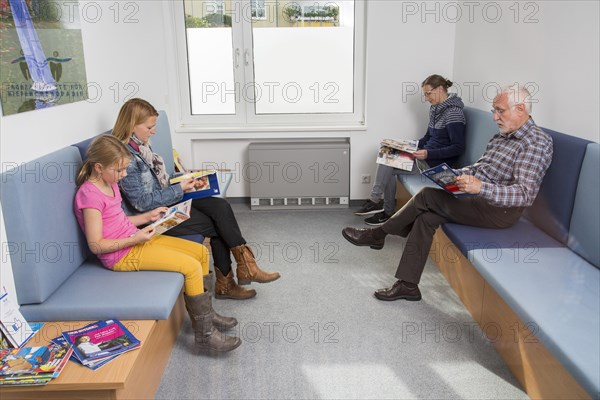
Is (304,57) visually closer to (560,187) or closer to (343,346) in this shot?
(560,187)

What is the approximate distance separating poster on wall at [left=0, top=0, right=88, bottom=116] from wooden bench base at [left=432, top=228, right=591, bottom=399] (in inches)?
99.4

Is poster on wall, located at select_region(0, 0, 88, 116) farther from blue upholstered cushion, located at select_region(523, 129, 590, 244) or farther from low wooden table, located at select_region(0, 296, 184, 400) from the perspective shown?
blue upholstered cushion, located at select_region(523, 129, 590, 244)

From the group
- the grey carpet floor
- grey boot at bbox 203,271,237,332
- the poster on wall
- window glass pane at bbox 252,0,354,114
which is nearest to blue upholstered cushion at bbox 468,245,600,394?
the grey carpet floor

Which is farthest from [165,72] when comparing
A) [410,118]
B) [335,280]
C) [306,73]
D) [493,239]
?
[493,239]

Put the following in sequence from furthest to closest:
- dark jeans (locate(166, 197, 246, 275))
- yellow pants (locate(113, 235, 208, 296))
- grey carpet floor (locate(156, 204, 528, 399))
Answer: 1. dark jeans (locate(166, 197, 246, 275))
2. yellow pants (locate(113, 235, 208, 296))
3. grey carpet floor (locate(156, 204, 528, 399))

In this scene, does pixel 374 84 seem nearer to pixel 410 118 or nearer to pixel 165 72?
pixel 410 118

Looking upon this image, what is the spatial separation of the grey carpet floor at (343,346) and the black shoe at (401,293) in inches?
1.5

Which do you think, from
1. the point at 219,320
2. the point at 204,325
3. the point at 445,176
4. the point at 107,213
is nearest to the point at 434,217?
the point at 445,176

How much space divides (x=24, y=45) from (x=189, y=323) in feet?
5.63

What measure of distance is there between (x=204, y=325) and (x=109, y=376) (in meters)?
0.77

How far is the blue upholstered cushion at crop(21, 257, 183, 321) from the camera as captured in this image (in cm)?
225

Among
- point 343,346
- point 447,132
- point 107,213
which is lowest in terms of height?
point 343,346

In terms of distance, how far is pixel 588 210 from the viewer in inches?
103

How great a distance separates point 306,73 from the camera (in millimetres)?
5227
